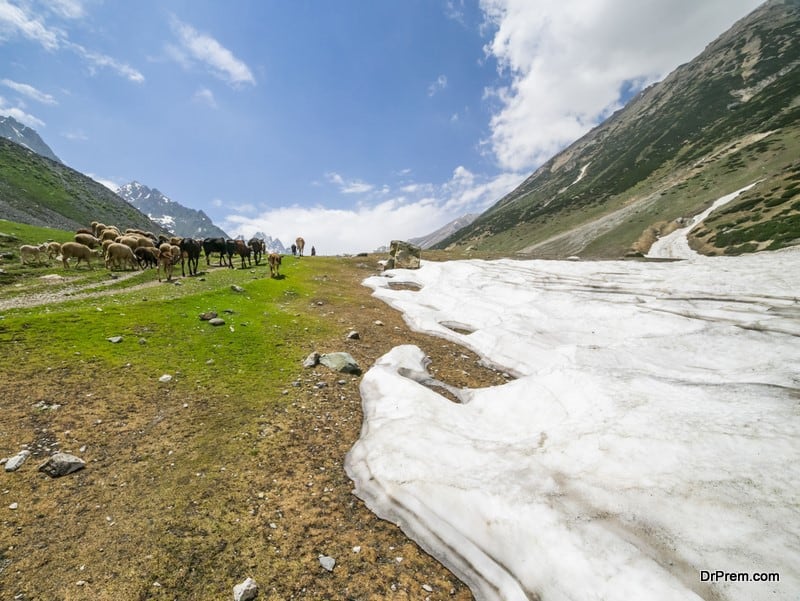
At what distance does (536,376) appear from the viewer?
12398 mm

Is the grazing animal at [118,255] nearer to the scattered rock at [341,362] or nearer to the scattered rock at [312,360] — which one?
the scattered rock at [312,360]

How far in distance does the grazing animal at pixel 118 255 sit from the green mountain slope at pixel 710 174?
5291 cm

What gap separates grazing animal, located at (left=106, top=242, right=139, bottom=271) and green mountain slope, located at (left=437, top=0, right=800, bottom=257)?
52.9 m

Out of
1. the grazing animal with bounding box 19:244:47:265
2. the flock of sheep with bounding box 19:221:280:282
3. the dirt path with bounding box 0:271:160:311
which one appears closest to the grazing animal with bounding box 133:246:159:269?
the flock of sheep with bounding box 19:221:280:282

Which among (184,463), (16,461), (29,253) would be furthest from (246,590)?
(29,253)

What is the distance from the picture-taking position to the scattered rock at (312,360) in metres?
13.9

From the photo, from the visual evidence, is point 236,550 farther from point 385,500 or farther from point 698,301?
point 698,301

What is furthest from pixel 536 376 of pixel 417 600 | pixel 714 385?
pixel 417 600

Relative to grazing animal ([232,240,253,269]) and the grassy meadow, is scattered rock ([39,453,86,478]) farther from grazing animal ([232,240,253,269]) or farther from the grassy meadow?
grazing animal ([232,240,253,269])

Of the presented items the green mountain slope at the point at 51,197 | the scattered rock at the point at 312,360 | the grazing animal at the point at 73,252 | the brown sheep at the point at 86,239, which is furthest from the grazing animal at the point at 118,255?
the green mountain slope at the point at 51,197

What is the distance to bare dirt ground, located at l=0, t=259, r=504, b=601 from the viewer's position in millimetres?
5652

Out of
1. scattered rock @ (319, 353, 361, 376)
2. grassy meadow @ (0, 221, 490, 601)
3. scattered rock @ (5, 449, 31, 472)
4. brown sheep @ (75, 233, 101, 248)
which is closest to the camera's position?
grassy meadow @ (0, 221, 490, 601)

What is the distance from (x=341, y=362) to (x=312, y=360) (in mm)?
1161

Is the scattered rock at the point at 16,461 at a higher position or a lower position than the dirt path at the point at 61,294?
lower
